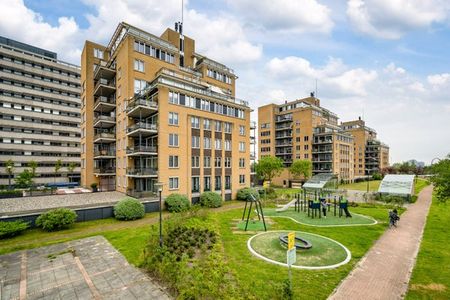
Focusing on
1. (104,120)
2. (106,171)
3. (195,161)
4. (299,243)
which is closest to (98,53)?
(104,120)

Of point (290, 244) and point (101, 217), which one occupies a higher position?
point (290, 244)

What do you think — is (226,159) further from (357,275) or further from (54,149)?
(54,149)

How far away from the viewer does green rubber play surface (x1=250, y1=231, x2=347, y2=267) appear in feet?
42.2

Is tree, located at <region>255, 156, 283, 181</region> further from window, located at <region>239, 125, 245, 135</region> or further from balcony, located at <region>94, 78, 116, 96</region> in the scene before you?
balcony, located at <region>94, 78, 116, 96</region>

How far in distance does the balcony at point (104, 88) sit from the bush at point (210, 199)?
72.1 ft

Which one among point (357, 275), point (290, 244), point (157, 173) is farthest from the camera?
point (157, 173)

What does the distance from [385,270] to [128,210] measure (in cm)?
2101

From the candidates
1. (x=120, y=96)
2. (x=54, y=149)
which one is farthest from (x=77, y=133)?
(x=120, y=96)

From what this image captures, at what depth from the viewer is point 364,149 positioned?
295ft

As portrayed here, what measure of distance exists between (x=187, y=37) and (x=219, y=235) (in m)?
35.9

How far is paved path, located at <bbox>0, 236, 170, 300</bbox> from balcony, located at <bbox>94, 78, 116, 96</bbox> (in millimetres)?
26327

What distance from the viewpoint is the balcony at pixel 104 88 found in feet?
114

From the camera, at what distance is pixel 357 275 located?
37.2ft

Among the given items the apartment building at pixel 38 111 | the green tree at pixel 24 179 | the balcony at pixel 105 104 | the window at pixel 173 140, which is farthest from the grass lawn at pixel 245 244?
the apartment building at pixel 38 111
